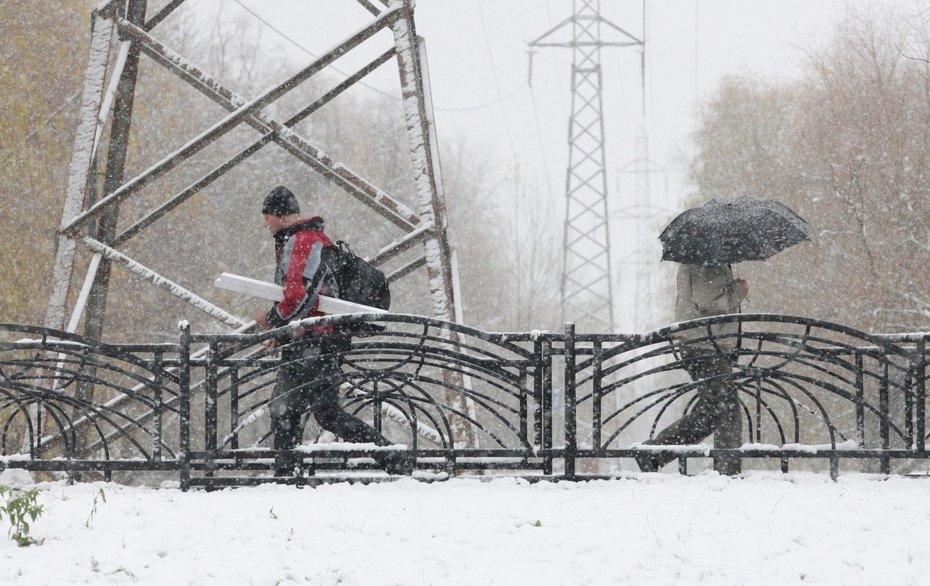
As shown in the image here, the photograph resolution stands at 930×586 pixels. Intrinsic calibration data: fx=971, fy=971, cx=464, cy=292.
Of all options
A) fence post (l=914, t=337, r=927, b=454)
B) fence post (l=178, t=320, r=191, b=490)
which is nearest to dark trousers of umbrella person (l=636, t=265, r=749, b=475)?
fence post (l=914, t=337, r=927, b=454)

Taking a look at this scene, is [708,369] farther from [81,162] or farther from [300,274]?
[81,162]

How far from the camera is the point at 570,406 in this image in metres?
Answer: 6.46

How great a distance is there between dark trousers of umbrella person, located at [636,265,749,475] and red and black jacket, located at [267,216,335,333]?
7.93ft

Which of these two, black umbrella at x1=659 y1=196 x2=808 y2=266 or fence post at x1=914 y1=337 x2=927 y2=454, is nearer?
fence post at x1=914 y1=337 x2=927 y2=454

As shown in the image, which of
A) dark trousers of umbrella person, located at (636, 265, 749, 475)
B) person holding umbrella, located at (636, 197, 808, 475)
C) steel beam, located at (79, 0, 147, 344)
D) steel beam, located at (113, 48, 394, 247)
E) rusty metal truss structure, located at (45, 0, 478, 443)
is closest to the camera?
dark trousers of umbrella person, located at (636, 265, 749, 475)

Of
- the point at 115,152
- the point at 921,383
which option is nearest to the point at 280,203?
the point at 115,152

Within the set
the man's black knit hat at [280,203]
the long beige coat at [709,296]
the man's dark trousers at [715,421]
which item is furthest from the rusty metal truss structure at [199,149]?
the long beige coat at [709,296]

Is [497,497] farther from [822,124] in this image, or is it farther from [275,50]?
[275,50]

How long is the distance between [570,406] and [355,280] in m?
1.68

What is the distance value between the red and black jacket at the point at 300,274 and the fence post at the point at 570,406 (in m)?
1.60

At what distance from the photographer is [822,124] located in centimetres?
1967

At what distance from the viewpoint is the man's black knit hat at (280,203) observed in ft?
21.3

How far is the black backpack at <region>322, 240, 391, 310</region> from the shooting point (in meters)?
6.58

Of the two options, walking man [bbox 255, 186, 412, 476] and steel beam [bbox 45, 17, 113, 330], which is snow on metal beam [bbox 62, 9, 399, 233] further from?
walking man [bbox 255, 186, 412, 476]
